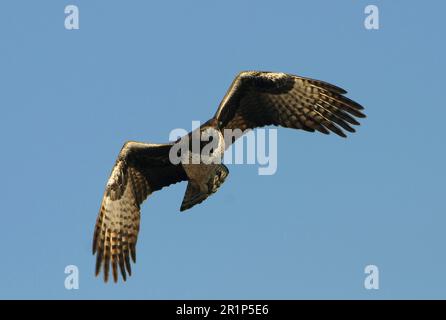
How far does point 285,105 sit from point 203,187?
2194 millimetres

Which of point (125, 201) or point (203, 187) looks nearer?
point (203, 187)

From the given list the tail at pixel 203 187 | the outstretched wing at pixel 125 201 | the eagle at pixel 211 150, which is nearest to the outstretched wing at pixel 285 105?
the eagle at pixel 211 150

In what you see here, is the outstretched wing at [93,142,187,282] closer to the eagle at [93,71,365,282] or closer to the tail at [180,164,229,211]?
the eagle at [93,71,365,282]

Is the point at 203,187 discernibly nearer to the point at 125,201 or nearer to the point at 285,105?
the point at 125,201

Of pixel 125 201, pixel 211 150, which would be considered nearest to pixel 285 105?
pixel 211 150

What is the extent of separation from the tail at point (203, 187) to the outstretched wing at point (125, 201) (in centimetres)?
89

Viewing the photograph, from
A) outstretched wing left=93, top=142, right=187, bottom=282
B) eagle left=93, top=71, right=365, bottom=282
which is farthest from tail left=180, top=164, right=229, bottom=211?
outstretched wing left=93, top=142, right=187, bottom=282

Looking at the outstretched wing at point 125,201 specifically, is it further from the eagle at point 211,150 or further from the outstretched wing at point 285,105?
the outstretched wing at point 285,105

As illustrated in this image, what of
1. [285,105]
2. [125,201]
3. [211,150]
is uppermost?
[285,105]

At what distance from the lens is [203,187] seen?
82.9 ft

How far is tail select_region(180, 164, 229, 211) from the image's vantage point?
25.1 m

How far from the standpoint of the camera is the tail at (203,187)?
82.3 ft
